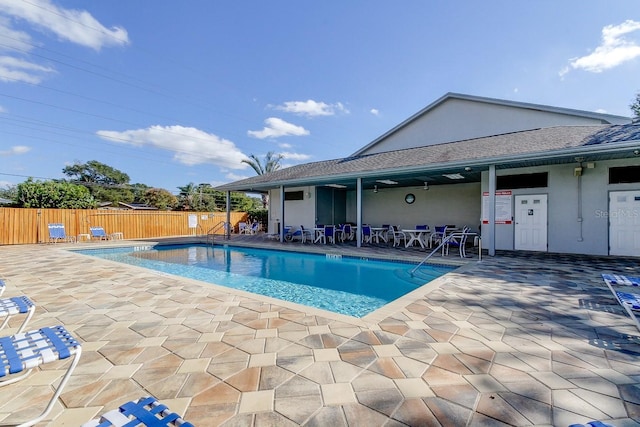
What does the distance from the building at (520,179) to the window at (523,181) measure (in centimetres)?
3

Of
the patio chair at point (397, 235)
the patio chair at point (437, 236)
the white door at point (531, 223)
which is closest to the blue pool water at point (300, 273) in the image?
the patio chair at point (437, 236)

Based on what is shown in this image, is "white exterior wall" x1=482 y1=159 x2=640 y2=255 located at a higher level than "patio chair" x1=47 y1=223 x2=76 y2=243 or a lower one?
higher

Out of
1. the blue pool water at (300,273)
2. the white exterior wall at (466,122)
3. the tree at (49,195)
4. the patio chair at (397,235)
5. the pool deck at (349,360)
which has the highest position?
the white exterior wall at (466,122)

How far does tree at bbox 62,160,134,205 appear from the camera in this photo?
35.1 m

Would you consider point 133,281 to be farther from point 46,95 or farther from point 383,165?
point 46,95

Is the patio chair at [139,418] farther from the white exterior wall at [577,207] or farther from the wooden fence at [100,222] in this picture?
the wooden fence at [100,222]

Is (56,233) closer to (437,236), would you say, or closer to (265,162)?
(437,236)

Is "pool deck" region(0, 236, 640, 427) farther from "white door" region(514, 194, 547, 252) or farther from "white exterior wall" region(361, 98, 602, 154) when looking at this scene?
"white exterior wall" region(361, 98, 602, 154)

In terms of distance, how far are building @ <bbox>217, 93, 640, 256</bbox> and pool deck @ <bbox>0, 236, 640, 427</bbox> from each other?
15.9ft

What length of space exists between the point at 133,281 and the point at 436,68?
14.4 meters

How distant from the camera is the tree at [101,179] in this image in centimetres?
3511

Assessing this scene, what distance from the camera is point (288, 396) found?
196 centimetres

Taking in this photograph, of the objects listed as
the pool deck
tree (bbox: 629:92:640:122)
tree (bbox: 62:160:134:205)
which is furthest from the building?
tree (bbox: 62:160:134:205)

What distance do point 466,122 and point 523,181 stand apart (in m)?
5.16
